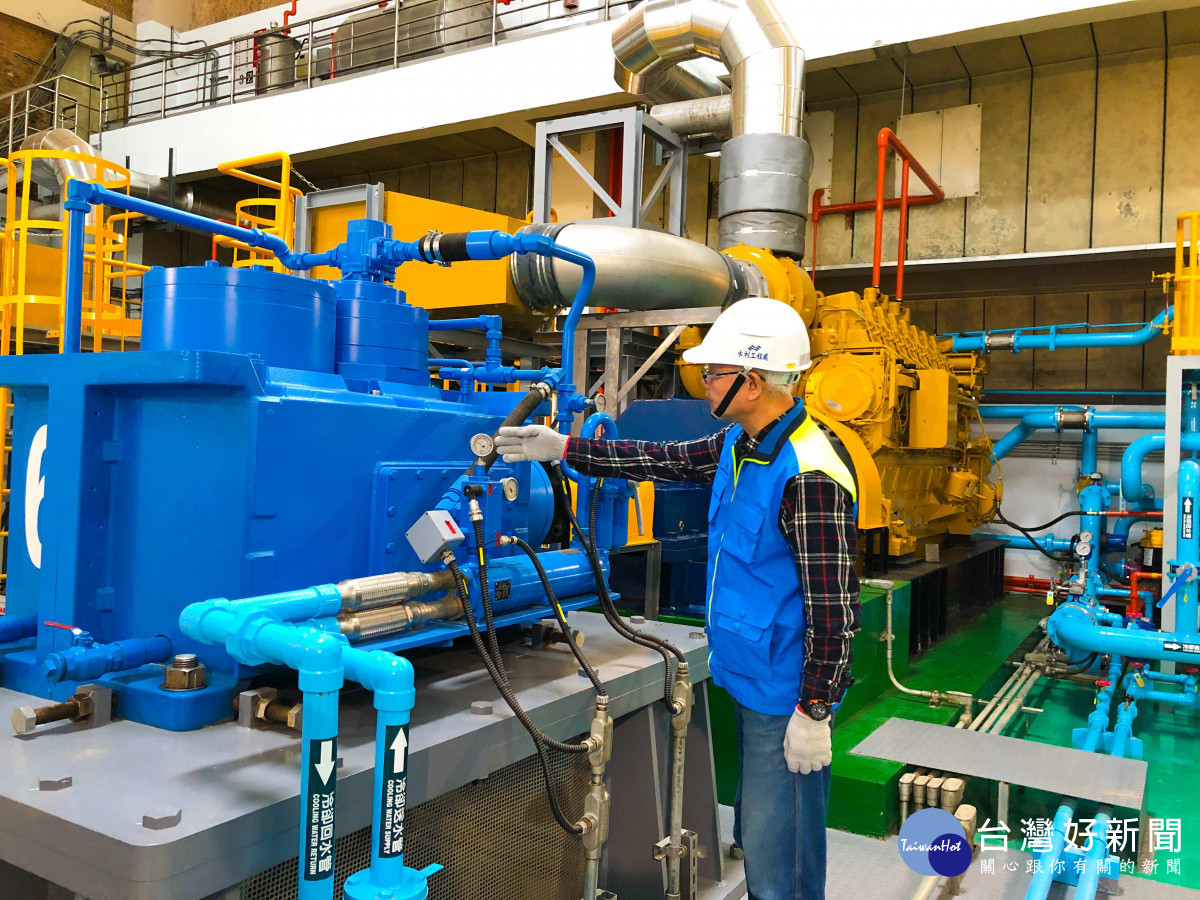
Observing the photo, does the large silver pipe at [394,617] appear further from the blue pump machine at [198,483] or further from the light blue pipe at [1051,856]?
the light blue pipe at [1051,856]

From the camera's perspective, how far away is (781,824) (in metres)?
2.00

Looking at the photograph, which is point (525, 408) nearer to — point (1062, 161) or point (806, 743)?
point (806, 743)

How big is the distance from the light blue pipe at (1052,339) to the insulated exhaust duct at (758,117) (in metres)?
3.62

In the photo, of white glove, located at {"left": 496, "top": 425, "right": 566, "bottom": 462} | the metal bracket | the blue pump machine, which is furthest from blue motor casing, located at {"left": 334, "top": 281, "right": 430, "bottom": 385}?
the metal bracket

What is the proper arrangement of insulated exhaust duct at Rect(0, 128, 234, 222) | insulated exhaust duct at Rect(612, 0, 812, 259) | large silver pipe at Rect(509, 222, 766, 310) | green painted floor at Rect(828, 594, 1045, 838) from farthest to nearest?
insulated exhaust duct at Rect(0, 128, 234, 222) < insulated exhaust duct at Rect(612, 0, 812, 259) < large silver pipe at Rect(509, 222, 766, 310) < green painted floor at Rect(828, 594, 1045, 838)

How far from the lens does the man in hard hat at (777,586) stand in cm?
191

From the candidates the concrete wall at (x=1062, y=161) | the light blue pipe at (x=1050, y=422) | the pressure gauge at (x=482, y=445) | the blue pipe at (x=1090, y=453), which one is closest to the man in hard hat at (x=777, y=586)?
the pressure gauge at (x=482, y=445)

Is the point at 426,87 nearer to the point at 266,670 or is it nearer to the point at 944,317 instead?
the point at 944,317

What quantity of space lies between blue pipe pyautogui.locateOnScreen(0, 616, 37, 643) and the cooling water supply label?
2.47 meters

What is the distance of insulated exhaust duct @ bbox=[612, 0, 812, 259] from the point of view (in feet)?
20.2

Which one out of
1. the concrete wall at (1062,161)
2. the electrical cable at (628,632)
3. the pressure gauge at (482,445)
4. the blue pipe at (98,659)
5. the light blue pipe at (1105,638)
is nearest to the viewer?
the blue pipe at (98,659)

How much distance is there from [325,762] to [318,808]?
0.07m

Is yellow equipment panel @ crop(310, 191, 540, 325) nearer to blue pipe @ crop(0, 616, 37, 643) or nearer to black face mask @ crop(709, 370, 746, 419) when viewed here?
black face mask @ crop(709, 370, 746, 419)

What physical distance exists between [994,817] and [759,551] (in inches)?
104
